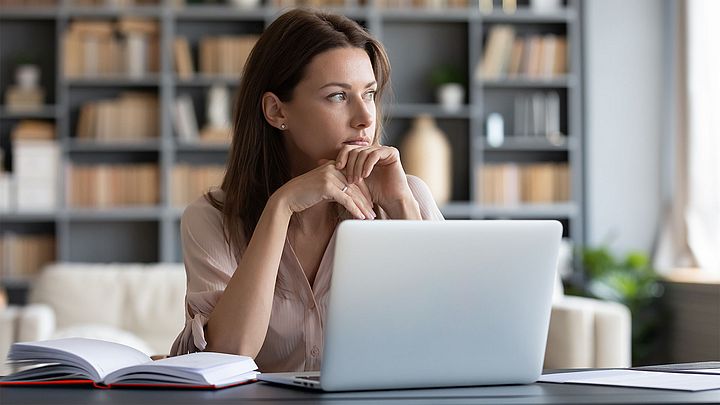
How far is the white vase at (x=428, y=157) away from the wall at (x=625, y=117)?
0.83 meters

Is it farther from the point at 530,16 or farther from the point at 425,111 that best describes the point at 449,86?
the point at 530,16

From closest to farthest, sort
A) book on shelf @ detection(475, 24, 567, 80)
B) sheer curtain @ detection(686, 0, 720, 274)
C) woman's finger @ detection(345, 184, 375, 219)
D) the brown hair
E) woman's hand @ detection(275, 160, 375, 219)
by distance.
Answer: woman's hand @ detection(275, 160, 375, 219) → woman's finger @ detection(345, 184, 375, 219) → the brown hair → sheer curtain @ detection(686, 0, 720, 274) → book on shelf @ detection(475, 24, 567, 80)

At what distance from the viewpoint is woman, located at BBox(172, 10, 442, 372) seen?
192 cm

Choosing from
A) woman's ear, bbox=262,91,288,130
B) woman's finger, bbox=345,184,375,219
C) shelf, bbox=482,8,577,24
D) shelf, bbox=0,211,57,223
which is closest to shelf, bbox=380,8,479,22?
shelf, bbox=482,8,577,24

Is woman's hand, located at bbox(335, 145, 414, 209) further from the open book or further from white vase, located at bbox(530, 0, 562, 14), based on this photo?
white vase, located at bbox(530, 0, 562, 14)

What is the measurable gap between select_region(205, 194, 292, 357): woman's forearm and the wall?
455cm

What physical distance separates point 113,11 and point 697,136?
3164 mm

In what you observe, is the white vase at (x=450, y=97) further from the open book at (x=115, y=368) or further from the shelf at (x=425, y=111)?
the open book at (x=115, y=368)

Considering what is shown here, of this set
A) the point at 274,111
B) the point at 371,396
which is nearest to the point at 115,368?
the point at 371,396

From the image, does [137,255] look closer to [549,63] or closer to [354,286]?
[549,63]

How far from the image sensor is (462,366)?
1487mm

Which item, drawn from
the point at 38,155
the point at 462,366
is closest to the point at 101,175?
the point at 38,155

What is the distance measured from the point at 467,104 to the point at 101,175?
209 centimetres

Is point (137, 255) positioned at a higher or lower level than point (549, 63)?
lower
